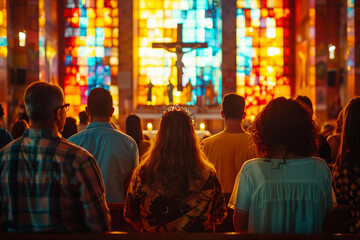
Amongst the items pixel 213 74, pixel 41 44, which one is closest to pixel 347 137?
pixel 41 44

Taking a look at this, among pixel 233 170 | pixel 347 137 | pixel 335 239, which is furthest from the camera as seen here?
pixel 233 170

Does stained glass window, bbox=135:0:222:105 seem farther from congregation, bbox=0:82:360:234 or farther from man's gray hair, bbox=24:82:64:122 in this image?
man's gray hair, bbox=24:82:64:122

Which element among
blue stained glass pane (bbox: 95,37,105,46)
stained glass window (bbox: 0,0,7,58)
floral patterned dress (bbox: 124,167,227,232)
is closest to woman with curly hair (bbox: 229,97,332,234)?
floral patterned dress (bbox: 124,167,227,232)

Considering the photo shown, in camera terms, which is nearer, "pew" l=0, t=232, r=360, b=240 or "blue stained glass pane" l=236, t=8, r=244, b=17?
"pew" l=0, t=232, r=360, b=240

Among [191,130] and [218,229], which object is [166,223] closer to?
[191,130]

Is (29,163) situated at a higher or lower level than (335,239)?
higher

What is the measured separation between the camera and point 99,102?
387 cm

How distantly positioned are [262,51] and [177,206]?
16.0m

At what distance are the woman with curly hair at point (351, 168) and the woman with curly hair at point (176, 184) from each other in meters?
0.75

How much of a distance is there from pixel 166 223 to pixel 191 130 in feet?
1.73

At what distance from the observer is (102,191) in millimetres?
2486

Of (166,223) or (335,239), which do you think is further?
(166,223)

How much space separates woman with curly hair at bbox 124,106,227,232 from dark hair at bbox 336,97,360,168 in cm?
79

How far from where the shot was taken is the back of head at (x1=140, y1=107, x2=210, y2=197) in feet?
9.01
